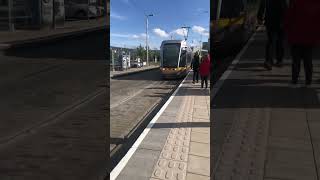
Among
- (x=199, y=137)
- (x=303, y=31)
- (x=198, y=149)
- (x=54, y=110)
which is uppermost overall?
(x=303, y=31)

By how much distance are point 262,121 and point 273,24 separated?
0.35 meters

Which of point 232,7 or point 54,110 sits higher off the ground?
point 232,7

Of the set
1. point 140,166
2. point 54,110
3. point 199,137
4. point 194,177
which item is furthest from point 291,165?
point 140,166

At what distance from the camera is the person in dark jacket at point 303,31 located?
1559 mm

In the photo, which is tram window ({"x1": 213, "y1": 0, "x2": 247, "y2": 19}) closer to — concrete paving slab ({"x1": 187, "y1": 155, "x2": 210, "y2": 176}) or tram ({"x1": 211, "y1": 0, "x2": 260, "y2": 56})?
tram ({"x1": 211, "y1": 0, "x2": 260, "y2": 56})

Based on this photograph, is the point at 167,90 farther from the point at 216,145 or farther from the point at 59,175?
the point at 216,145

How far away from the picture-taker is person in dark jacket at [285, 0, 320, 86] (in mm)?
1559

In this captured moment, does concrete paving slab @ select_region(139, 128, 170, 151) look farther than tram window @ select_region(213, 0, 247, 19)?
Yes

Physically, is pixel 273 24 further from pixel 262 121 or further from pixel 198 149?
pixel 198 149

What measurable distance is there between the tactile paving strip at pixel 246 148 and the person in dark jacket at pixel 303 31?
0.63 ft

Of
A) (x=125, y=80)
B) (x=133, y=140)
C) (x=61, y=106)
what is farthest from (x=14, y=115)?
(x=133, y=140)

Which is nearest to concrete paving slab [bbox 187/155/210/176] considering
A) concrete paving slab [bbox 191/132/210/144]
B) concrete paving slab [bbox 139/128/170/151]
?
concrete paving slab [bbox 191/132/210/144]

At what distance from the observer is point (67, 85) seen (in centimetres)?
211

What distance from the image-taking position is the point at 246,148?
1.66 meters
